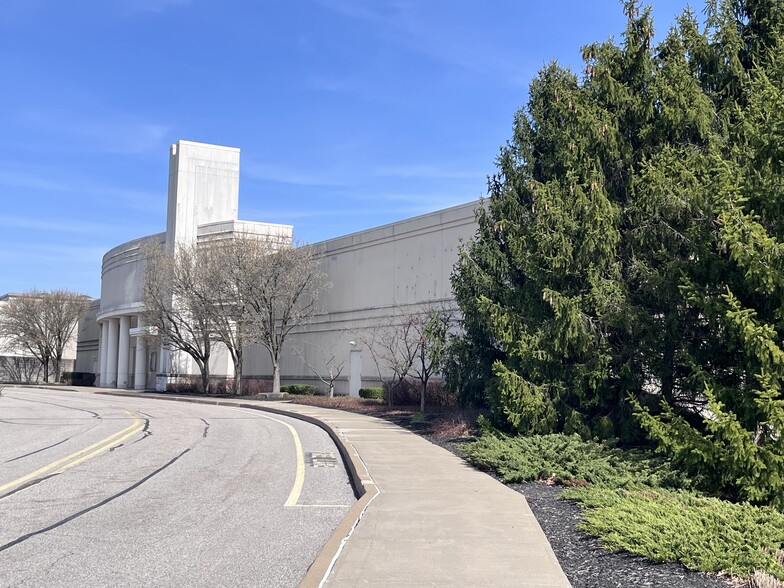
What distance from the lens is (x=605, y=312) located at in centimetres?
1414

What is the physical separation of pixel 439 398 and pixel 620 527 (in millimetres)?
23104

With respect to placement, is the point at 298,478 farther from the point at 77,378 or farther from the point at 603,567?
the point at 77,378

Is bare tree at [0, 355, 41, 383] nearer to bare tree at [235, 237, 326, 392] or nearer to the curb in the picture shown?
bare tree at [235, 237, 326, 392]

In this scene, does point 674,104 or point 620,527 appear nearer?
point 620,527

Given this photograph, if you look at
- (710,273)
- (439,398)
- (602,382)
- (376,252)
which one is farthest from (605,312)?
(376,252)

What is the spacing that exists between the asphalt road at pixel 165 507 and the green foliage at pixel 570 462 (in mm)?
2440

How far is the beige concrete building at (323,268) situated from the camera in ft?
121

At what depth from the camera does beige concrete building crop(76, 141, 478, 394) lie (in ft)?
121

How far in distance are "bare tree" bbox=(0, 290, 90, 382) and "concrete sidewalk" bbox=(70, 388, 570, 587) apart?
2755 inches

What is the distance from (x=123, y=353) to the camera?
66.3 m

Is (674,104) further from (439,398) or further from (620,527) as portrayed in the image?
(439,398)

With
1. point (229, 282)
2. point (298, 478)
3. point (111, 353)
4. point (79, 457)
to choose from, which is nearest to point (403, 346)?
point (229, 282)

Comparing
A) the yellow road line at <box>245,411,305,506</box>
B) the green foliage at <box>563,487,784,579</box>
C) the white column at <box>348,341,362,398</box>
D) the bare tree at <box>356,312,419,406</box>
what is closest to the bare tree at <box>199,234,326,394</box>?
the white column at <box>348,341,362,398</box>

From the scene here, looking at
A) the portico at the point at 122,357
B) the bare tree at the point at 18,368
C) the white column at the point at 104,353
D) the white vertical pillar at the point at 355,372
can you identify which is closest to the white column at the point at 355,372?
the white vertical pillar at the point at 355,372
